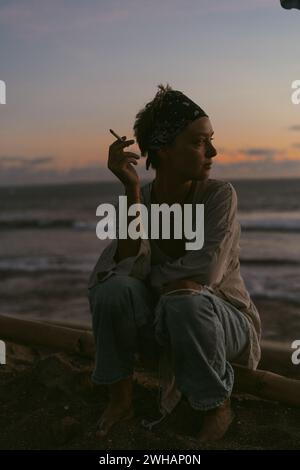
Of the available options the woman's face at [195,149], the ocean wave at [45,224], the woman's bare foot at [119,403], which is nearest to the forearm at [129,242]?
the woman's face at [195,149]

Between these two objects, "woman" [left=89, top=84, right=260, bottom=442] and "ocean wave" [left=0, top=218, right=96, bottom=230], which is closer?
"woman" [left=89, top=84, right=260, bottom=442]

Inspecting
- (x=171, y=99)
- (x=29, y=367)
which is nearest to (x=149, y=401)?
(x=29, y=367)

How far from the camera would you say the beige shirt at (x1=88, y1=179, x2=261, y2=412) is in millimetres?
2391

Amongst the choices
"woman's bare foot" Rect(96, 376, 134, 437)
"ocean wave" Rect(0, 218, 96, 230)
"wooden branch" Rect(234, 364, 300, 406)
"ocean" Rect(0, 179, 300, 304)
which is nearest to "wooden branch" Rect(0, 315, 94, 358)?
"woman's bare foot" Rect(96, 376, 134, 437)

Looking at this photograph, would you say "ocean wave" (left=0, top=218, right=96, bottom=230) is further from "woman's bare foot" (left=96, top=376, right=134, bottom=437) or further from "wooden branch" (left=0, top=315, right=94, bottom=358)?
"woman's bare foot" (left=96, top=376, right=134, bottom=437)

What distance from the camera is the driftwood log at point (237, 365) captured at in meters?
2.53

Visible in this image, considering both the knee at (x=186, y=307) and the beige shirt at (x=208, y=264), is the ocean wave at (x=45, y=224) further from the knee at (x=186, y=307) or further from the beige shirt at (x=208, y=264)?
the knee at (x=186, y=307)

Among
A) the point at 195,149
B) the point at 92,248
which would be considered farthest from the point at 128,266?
the point at 92,248

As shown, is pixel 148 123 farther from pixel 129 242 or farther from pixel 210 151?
pixel 129 242

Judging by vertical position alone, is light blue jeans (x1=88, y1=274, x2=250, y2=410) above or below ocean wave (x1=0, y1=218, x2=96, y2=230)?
above

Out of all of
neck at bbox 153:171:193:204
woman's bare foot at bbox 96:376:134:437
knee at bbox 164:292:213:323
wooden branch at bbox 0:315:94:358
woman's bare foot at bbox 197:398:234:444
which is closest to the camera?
knee at bbox 164:292:213:323

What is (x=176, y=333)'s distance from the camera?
226cm

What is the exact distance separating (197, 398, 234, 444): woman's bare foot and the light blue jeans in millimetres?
76

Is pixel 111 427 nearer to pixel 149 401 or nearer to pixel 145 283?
pixel 149 401
